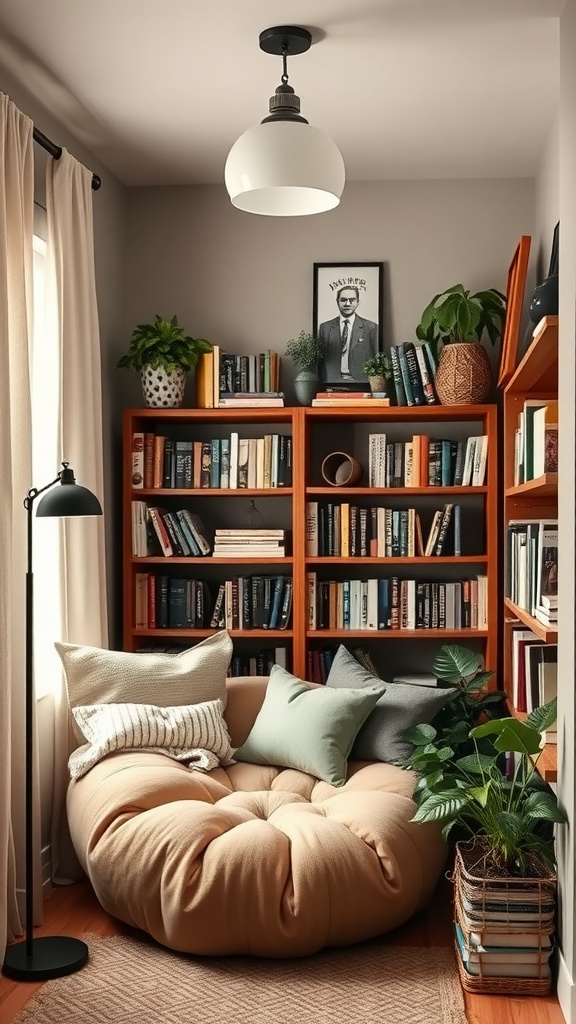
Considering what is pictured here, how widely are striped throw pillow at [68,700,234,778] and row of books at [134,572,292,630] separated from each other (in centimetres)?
66

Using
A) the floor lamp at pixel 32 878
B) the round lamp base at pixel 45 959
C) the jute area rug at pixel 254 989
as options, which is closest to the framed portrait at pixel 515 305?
the floor lamp at pixel 32 878

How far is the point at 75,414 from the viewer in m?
3.69

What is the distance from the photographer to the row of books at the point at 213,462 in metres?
4.32

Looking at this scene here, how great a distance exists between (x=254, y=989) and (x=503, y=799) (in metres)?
0.85

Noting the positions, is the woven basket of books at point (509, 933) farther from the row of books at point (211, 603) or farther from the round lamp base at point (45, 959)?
the row of books at point (211, 603)

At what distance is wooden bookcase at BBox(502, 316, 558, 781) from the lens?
3.25 meters

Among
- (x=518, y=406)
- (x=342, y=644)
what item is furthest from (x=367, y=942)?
(x=518, y=406)

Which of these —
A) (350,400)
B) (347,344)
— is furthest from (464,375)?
(347,344)

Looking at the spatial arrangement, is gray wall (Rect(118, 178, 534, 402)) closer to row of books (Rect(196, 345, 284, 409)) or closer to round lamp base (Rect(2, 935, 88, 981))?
row of books (Rect(196, 345, 284, 409))

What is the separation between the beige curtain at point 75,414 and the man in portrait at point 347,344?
1.05m

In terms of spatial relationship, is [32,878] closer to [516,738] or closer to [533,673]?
[516,738]

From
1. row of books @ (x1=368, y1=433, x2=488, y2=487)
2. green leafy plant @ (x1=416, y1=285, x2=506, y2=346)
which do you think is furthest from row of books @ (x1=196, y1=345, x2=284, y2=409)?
green leafy plant @ (x1=416, y1=285, x2=506, y2=346)

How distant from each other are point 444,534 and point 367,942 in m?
1.72

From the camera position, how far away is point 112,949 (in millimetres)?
3047
